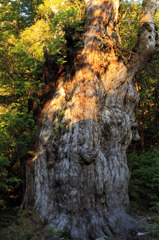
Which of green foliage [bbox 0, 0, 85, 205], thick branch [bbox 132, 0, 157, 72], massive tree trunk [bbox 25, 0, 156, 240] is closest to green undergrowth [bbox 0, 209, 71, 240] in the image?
massive tree trunk [bbox 25, 0, 156, 240]

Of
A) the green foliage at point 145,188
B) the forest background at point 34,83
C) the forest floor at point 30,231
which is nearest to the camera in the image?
the forest floor at point 30,231

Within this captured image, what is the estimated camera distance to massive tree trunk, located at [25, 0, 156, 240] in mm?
6391

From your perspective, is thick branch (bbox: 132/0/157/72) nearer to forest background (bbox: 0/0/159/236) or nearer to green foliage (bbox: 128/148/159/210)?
forest background (bbox: 0/0/159/236)

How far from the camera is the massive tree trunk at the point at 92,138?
639cm

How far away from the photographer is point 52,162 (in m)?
7.12

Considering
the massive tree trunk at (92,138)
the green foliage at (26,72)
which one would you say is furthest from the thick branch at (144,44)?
the green foliage at (26,72)

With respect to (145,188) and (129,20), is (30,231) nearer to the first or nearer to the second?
(145,188)

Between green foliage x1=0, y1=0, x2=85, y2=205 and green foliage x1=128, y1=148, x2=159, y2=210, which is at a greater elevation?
green foliage x1=0, y1=0, x2=85, y2=205

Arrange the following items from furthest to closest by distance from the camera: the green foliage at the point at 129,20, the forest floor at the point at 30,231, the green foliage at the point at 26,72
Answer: the green foliage at the point at 129,20, the green foliage at the point at 26,72, the forest floor at the point at 30,231

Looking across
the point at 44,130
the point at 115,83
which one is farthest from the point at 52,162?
the point at 115,83

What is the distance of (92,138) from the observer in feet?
23.2

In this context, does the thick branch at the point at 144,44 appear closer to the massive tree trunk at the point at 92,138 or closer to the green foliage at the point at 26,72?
the massive tree trunk at the point at 92,138

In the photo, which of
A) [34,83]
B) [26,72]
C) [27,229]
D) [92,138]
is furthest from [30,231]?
[26,72]

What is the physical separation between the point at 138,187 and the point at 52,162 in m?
4.85
